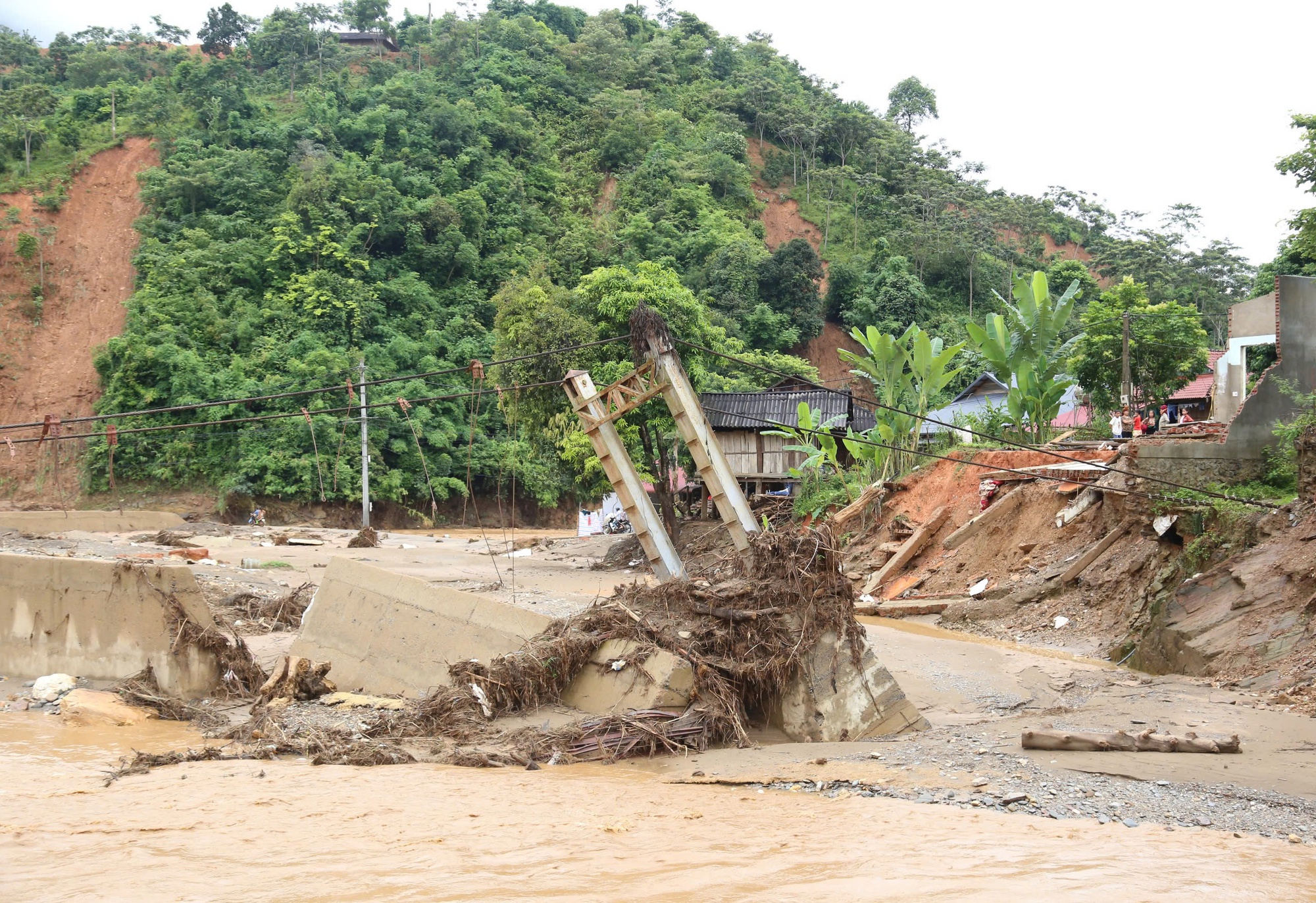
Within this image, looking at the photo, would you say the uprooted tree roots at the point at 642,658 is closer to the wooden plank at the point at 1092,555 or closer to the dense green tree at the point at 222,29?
the wooden plank at the point at 1092,555

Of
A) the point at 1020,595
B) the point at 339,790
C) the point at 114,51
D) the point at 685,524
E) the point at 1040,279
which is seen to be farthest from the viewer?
the point at 114,51

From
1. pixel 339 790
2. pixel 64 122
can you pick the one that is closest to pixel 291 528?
pixel 339 790

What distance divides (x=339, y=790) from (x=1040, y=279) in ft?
62.2

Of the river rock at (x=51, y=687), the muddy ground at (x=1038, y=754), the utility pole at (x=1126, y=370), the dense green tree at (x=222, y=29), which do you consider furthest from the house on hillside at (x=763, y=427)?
the dense green tree at (x=222, y=29)

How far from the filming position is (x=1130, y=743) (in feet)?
25.4

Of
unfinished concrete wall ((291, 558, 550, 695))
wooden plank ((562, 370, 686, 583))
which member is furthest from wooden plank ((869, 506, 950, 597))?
unfinished concrete wall ((291, 558, 550, 695))

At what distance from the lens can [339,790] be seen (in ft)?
24.4

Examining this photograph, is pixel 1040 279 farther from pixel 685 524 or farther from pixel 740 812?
pixel 740 812

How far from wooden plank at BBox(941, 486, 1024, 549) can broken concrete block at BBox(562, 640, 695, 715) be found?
39.2ft

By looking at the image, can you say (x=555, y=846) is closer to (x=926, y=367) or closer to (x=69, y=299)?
(x=926, y=367)

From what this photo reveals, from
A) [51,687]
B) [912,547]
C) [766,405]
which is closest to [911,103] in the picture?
[766,405]

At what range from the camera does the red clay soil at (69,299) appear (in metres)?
46.0

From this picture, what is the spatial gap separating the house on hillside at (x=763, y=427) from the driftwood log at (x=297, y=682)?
73.9 feet

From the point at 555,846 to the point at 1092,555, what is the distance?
12.3 m
